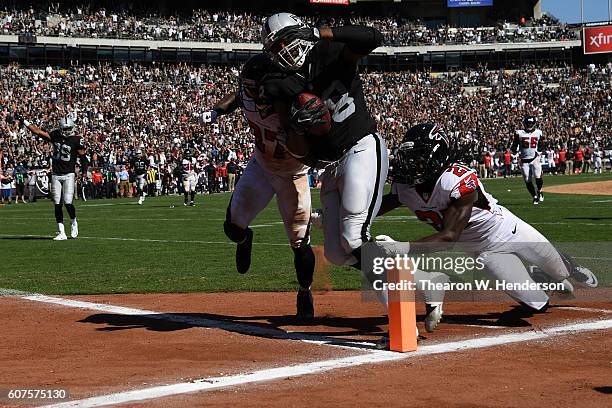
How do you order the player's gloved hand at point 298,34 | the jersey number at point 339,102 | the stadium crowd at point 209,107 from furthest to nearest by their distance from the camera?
the stadium crowd at point 209,107, the jersey number at point 339,102, the player's gloved hand at point 298,34

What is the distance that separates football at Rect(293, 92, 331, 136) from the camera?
251 inches

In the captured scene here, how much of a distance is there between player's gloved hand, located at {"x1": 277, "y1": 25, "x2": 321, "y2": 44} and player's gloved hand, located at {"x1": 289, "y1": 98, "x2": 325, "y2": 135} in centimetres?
51

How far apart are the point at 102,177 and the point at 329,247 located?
35823mm

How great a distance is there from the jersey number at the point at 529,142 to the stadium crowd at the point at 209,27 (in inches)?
1511

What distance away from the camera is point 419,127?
22.9 ft

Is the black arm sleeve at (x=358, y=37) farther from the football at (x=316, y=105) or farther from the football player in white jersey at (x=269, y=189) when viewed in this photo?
the football player in white jersey at (x=269, y=189)

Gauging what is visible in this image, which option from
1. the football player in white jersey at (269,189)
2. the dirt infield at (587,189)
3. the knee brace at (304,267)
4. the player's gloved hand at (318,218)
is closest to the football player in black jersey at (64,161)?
the football player in white jersey at (269,189)

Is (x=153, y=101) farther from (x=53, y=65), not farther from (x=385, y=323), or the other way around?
(x=385, y=323)

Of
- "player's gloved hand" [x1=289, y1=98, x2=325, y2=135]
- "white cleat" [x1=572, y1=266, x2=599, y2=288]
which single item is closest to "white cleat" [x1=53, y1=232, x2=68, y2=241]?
"white cleat" [x1=572, y1=266, x2=599, y2=288]

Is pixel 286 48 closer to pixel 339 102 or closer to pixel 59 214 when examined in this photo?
pixel 339 102

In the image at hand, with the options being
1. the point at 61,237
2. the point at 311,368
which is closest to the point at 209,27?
the point at 61,237

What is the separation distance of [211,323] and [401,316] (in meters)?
2.08

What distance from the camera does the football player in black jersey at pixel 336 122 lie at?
654cm

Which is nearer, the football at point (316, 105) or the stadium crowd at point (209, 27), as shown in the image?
the football at point (316, 105)
